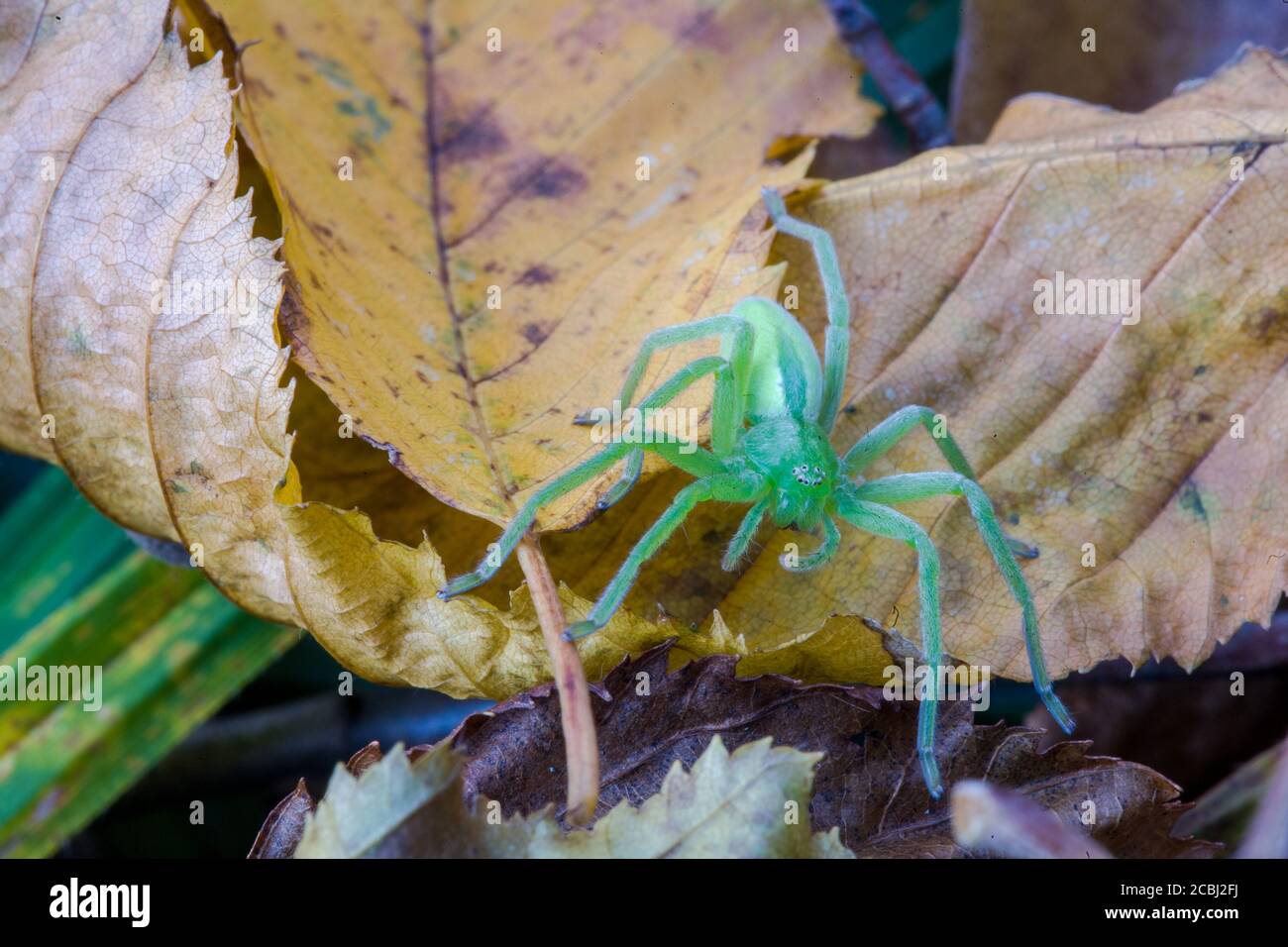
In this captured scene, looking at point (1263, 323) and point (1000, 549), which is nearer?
point (1000, 549)

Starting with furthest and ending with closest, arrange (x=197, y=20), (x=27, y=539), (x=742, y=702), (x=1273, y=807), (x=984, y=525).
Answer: (x=27, y=539) < (x=197, y=20) < (x=984, y=525) < (x=742, y=702) < (x=1273, y=807)

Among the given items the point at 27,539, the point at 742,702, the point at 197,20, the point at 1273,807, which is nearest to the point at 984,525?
the point at 742,702

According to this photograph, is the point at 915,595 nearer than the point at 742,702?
No

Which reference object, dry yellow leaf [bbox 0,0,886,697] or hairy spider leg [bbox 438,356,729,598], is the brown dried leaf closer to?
dry yellow leaf [bbox 0,0,886,697]

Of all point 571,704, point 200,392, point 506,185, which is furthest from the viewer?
point 506,185

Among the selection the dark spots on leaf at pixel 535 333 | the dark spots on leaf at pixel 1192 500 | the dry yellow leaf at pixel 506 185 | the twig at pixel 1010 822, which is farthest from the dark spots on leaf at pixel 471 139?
the twig at pixel 1010 822

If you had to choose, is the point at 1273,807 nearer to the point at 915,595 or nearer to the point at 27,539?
the point at 915,595

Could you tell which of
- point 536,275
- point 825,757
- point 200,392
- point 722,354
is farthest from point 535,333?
point 825,757

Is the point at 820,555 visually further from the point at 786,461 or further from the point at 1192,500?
the point at 1192,500
